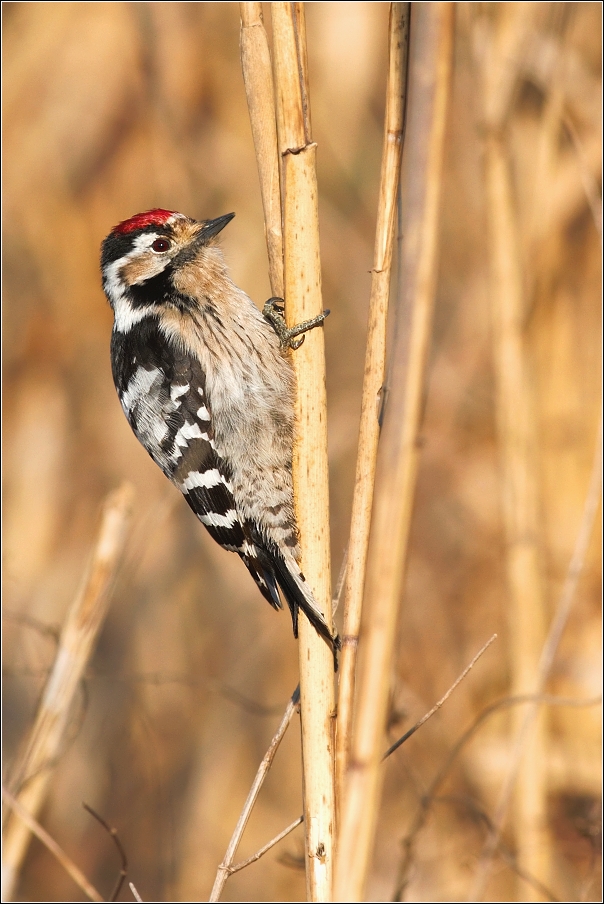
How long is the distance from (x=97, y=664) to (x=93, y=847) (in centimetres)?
78

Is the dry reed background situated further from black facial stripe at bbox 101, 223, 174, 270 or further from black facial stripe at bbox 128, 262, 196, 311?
black facial stripe at bbox 128, 262, 196, 311

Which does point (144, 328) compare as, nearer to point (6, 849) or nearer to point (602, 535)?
point (6, 849)

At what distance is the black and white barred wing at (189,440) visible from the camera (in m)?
2.16

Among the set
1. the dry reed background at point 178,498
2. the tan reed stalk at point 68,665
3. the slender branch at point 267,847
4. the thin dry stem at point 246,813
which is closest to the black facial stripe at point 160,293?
the tan reed stalk at point 68,665

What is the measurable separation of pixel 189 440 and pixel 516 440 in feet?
3.00

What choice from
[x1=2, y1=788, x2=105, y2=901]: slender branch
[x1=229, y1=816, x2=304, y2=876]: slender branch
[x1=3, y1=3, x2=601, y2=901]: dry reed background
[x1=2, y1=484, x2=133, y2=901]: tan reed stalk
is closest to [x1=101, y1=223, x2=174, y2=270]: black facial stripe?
[x1=3, y1=3, x2=601, y2=901]: dry reed background

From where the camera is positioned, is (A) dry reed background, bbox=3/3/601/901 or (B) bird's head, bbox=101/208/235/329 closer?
(B) bird's head, bbox=101/208/235/329

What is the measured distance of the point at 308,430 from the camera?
147 cm

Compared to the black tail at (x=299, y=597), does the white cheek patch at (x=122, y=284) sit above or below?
above

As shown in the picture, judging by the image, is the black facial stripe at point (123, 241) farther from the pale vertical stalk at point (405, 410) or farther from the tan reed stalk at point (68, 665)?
the pale vertical stalk at point (405, 410)

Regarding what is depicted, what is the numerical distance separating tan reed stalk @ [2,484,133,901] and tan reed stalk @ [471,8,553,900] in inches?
42.6

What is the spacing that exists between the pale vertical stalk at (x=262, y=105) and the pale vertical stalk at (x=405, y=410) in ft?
2.04

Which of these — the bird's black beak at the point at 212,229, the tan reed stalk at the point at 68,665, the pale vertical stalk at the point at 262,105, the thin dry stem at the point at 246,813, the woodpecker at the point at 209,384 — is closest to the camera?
the thin dry stem at the point at 246,813

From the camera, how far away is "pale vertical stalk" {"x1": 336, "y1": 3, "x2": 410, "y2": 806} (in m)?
1.22
